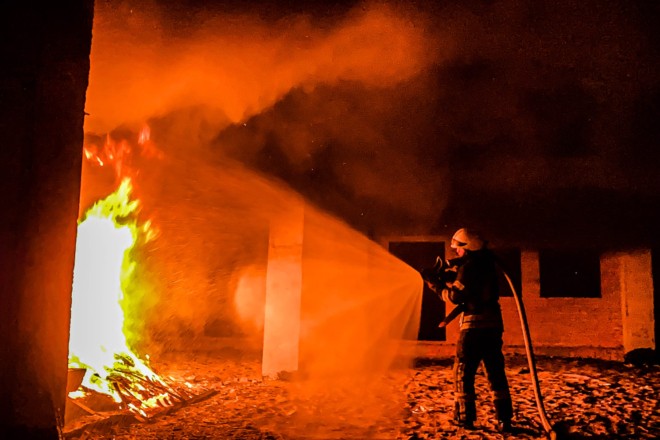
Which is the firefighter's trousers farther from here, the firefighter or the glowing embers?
the glowing embers

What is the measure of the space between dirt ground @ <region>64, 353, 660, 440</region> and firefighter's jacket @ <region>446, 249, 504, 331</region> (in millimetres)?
1034

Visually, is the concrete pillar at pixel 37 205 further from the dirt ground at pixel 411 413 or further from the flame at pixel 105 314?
the flame at pixel 105 314

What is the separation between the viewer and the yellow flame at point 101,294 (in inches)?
260

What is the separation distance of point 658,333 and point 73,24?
10.4m

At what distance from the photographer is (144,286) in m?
12.1

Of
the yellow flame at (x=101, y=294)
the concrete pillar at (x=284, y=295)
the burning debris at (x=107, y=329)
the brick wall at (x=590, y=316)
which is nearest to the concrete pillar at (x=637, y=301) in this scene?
the brick wall at (x=590, y=316)

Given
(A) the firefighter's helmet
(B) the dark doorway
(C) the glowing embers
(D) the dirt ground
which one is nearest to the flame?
(C) the glowing embers

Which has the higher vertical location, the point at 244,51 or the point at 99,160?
the point at 244,51

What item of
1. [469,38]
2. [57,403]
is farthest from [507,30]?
[57,403]

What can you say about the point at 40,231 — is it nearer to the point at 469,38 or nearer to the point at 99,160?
the point at 469,38

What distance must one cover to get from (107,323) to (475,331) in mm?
5330

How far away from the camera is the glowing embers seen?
5832 millimetres

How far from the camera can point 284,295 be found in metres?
8.16

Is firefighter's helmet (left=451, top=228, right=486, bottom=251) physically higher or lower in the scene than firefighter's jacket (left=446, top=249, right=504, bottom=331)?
higher
